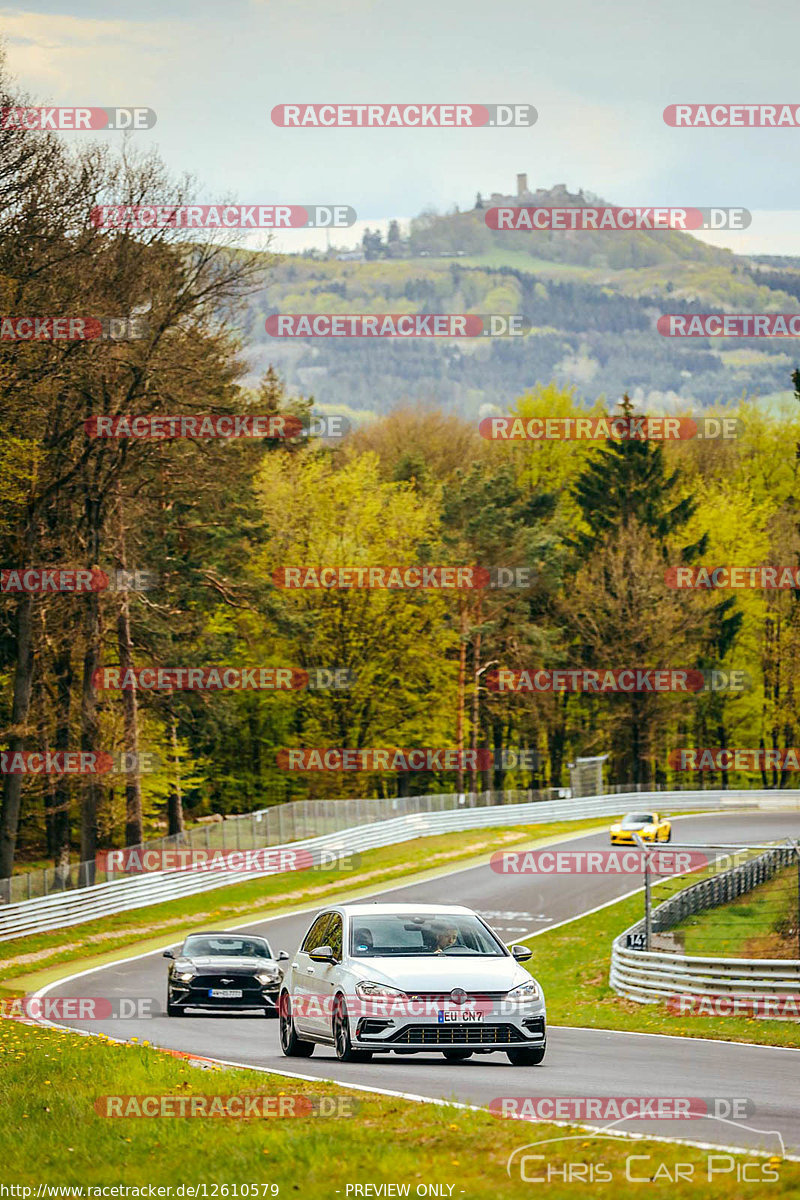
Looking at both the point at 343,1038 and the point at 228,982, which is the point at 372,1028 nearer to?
the point at 343,1038

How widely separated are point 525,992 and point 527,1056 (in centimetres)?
A: 80

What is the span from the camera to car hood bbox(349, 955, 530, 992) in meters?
14.1

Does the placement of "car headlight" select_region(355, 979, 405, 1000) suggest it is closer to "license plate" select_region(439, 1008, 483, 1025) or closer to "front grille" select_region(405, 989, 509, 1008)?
"front grille" select_region(405, 989, 509, 1008)

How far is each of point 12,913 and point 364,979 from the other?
25809 millimetres

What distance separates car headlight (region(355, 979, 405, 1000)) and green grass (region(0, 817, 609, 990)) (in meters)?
19.7

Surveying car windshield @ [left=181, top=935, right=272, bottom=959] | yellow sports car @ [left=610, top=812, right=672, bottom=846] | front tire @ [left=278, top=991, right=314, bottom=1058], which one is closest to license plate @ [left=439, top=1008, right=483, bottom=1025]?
front tire @ [left=278, top=991, right=314, bottom=1058]

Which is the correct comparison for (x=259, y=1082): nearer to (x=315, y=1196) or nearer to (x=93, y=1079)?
(x=93, y=1079)

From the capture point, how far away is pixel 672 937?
29250 mm

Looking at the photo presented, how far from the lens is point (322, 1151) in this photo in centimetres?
919

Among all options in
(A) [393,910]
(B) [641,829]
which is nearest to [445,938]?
(A) [393,910]

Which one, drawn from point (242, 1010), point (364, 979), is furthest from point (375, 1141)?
point (242, 1010)

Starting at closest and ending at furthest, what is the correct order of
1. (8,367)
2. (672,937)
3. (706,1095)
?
(706,1095) < (672,937) < (8,367)

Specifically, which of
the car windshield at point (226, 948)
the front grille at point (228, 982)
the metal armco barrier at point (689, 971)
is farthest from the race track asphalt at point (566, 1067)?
the metal armco barrier at point (689, 971)

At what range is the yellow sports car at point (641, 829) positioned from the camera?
52.6 meters
